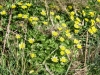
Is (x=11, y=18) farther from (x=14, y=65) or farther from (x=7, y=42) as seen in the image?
(x=14, y=65)

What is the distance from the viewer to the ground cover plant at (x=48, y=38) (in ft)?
11.9

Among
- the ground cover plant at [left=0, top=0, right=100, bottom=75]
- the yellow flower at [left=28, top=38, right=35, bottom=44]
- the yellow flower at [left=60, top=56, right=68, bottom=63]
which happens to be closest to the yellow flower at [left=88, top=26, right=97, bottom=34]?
the ground cover plant at [left=0, top=0, right=100, bottom=75]

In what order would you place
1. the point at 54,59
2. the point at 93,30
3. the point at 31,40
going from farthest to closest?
1. the point at 93,30
2. the point at 31,40
3. the point at 54,59

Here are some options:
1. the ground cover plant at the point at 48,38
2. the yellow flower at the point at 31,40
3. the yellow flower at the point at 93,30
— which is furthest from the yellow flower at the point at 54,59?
the yellow flower at the point at 93,30

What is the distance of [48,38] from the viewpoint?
12.6ft

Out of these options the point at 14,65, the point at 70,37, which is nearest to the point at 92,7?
the point at 70,37

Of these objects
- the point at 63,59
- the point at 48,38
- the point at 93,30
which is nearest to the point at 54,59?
the point at 63,59

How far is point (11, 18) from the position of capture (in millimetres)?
3988

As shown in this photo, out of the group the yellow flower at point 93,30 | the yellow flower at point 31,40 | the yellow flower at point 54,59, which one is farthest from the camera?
the yellow flower at point 93,30

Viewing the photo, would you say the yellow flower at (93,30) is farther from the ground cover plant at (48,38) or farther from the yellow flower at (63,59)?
the yellow flower at (63,59)

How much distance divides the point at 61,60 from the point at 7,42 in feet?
2.06

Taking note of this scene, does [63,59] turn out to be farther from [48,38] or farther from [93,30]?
[93,30]

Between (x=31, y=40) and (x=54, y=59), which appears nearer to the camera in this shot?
(x=54, y=59)

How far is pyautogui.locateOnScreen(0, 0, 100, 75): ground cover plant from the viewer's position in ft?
11.9
